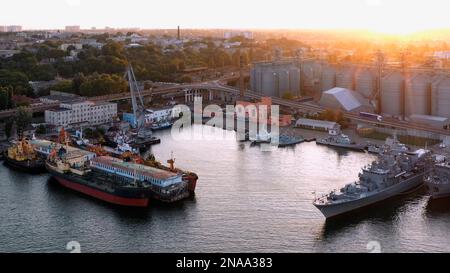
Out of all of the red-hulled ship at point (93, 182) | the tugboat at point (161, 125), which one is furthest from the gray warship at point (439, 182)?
the tugboat at point (161, 125)

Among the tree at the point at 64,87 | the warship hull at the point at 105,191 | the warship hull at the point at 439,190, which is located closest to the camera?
→ the warship hull at the point at 105,191

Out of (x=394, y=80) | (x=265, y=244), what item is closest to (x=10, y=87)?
(x=394, y=80)

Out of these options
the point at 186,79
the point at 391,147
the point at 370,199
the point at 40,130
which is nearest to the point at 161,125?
the point at 40,130

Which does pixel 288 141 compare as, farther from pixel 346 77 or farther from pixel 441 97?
pixel 346 77

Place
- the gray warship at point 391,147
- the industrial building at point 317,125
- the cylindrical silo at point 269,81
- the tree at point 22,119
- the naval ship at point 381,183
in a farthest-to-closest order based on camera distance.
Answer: the cylindrical silo at point 269,81, the industrial building at point 317,125, the tree at point 22,119, the gray warship at point 391,147, the naval ship at point 381,183

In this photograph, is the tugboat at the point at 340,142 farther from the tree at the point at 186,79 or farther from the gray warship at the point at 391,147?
the tree at the point at 186,79

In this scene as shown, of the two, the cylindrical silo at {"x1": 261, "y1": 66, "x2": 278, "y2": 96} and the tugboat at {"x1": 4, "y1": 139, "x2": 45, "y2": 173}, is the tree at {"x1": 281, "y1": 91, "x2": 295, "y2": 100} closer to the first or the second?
the cylindrical silo at {"x1": 261, "y1": 66, "x2": 278, "y2": 96}

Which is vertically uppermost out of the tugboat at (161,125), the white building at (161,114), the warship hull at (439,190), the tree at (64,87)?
the tree at (64,87)

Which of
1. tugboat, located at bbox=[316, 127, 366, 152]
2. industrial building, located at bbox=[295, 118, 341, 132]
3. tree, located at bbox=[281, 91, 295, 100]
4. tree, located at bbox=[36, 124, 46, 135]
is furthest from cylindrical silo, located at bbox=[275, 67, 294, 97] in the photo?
tree, located at bbox=[36, 124, 46, 135]
